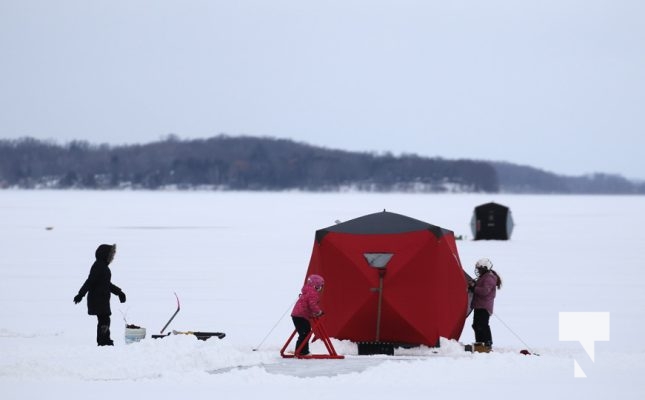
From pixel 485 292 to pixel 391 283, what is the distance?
1383mm

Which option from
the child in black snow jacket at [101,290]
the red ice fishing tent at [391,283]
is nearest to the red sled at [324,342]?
the red ice fishing tent at [391,283]

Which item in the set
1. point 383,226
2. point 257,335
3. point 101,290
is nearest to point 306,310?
point 383,226

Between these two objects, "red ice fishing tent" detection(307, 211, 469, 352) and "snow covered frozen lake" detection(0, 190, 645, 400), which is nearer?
"snow covered frozen lake" detection(0, 190, 645, 400)

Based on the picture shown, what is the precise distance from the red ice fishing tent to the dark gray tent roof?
0.05ft

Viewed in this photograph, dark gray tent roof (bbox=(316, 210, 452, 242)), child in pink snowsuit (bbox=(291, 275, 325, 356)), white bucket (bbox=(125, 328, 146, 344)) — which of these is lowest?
white bucket (bbox=(125, 328, 146, 344))

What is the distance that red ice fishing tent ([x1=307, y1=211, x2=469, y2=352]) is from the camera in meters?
15.2

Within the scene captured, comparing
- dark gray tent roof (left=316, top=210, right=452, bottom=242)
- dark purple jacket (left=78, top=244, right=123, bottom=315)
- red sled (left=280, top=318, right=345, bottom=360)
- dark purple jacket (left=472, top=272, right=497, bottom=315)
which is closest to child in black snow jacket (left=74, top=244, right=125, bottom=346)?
dark purple jacket (left=78, top=244, right=123, bottom=315)

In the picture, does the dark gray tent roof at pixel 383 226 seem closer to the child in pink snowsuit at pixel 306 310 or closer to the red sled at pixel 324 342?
the child in pink snowsuit at pixel 306 310

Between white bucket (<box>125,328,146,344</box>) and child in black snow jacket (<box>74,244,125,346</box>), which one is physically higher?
child in black snow jacket (<box>74,244,125,346</box>)

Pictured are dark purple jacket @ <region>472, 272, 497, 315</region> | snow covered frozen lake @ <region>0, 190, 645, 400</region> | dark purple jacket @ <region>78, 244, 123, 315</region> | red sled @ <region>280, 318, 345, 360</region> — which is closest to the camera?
snow covered frozen lake @ <region>0, 190, 645, 400</region>

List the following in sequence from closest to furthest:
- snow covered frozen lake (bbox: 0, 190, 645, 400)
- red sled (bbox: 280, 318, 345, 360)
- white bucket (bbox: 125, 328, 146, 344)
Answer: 1. snow covered frozen lake (bbox: 0, 190, 645, 400)
2. red sled (bbox: 280, 318, 345, 360)
3. white bucket (bbox: 125, 328, 146, 344)

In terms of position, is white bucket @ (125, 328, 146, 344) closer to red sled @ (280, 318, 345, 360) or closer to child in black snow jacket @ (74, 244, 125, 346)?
child in black snow jacket @ (74, 244, 125, 346)

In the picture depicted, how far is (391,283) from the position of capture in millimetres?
15414

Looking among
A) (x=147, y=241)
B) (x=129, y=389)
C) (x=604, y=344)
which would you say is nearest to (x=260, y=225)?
(x=147, y=241)
